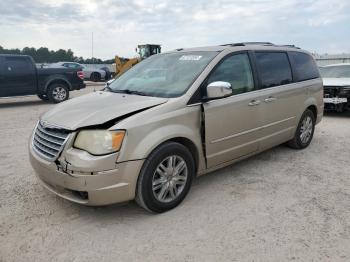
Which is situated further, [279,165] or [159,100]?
[279,165]

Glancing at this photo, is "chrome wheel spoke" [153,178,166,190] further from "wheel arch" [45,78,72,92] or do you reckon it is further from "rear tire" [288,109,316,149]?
"wheel arch" [45,78,72,92]

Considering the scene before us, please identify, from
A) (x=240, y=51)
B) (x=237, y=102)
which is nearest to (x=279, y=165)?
(x=237, y=102)

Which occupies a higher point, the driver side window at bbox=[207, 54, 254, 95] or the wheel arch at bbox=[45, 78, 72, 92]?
the wheel arch at bbox=[45, 78, 72, 92]

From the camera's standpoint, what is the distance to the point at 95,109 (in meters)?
3.49

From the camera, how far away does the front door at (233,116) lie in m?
3.94

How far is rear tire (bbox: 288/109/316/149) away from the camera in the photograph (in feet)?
18.8

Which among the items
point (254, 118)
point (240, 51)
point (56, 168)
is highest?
point (240, 51)

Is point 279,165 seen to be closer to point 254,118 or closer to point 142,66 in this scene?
point 254,118

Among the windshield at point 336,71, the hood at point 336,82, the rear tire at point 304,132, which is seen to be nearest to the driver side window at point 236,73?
the rear tire at point 304,132

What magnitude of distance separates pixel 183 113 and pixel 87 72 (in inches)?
919

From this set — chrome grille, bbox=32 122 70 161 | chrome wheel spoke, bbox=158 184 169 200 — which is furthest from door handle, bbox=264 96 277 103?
chrome grille, bbox=32 122 70 161

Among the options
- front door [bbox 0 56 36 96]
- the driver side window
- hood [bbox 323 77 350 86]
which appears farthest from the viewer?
front door [bbox 0 56 36 96]

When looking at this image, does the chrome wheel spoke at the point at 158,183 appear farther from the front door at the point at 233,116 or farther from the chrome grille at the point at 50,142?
the chrome grille at the point at 50,142

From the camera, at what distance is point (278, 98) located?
4.92 m
